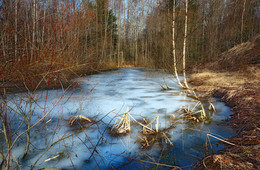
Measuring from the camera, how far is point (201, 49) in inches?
730

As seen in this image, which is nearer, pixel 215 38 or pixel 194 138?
pixel 194 138

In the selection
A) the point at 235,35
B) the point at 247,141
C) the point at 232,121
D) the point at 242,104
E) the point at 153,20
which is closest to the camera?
the point at 247,141

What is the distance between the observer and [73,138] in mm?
2963

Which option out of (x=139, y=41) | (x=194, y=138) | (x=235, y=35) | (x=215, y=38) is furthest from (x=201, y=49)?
(x=194, y=138)

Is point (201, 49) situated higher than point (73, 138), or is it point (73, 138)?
point (201, 49)

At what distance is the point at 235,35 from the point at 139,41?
13.2 meters

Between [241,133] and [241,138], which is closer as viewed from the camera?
[241,138]

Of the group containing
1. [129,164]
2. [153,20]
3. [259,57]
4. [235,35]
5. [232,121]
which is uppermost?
[153,20]

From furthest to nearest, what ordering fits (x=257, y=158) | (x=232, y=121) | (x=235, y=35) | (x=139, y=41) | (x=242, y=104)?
(x=139, y=41) < (x=235, y=35) < (x=242, y=104) < (x=232, y=121) < (x=257, y=158)

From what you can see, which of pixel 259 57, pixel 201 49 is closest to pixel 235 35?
pixel 201 49

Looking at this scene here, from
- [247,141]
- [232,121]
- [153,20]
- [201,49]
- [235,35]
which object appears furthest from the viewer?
[153,20]

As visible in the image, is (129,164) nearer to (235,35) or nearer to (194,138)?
(194,138)

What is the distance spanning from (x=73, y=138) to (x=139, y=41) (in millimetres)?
25293

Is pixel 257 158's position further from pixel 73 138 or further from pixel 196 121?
pixel 73 138
